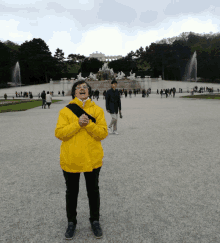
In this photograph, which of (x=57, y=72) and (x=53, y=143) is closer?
(x=53, y=143)

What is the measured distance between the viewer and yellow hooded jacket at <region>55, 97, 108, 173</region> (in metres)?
2.82

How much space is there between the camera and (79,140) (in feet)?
9.32

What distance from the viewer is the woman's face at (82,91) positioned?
2869 millimetres

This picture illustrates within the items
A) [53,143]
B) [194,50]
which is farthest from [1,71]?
[53,143]

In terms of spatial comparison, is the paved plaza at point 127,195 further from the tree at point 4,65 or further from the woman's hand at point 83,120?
the tree at point 4,65

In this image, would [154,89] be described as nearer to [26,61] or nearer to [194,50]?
[194,50]

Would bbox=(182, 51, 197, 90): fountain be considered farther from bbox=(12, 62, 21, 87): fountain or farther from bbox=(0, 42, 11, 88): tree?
bbox=(0, 42, 11, 88): tree

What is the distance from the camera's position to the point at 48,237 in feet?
9.57

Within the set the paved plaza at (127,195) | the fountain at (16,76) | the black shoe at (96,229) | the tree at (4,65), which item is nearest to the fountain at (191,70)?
the fountain at (16,76)

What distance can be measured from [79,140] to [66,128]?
192 mm

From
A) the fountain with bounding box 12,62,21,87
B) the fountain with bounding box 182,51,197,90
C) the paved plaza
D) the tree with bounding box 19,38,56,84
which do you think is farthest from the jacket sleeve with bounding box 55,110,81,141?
the fountain with bounding box 182,51,197,90

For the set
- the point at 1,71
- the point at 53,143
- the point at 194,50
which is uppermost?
the point at 194,50

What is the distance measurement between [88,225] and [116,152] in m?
3.67

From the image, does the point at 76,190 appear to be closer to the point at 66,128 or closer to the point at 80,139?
the point at 80,139
